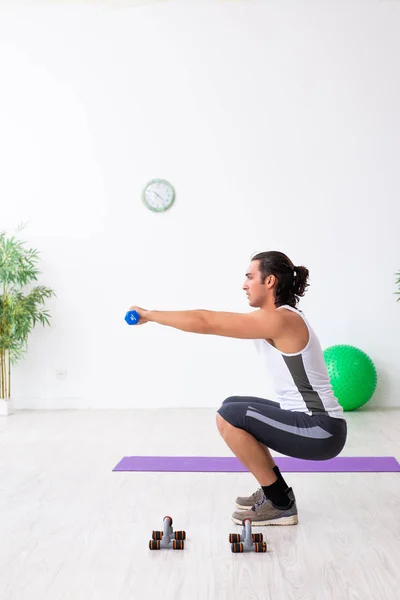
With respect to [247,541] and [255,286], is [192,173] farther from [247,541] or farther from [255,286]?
[247,541]

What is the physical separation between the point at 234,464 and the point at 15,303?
8.14ft

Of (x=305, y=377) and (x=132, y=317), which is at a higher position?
(x=132, y=317)

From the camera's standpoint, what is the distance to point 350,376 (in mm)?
5109

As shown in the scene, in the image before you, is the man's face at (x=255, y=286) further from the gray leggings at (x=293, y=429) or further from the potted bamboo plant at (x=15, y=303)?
the potted bamboo plant at (x=15, y=303)

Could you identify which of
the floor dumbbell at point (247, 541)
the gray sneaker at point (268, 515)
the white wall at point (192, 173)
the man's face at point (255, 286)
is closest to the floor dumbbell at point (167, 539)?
the floor dumbbell at point (247, 541)

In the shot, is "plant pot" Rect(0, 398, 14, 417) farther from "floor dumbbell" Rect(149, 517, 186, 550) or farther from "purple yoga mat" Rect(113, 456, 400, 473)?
"floor dumbbell" Rect(149, 517, 186, 550)

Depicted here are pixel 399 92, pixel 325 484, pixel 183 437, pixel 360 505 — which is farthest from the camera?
pixel 399 92

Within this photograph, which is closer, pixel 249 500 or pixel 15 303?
pixel 249 500

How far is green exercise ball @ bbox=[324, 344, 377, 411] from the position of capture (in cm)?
512

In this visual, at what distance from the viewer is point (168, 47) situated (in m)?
5.67

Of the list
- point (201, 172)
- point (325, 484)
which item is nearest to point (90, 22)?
point (201, 172)

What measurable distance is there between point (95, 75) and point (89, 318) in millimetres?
2028

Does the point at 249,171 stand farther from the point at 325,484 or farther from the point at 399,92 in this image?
the point at 325,484

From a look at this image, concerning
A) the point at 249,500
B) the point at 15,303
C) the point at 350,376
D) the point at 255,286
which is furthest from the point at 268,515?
the point at 15,303
